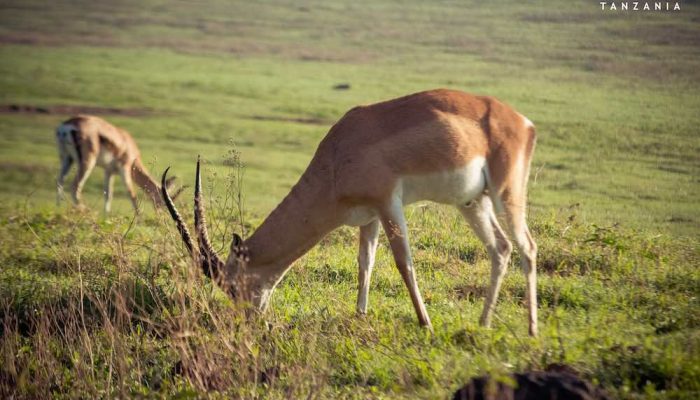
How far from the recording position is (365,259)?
724cm

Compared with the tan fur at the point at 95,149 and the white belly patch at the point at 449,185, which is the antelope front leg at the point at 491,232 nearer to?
the white belly patch at the point at 449,185

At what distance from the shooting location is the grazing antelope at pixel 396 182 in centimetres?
682

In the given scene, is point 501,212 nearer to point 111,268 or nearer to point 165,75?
point 111,268

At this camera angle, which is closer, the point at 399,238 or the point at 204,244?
the point at 399,238

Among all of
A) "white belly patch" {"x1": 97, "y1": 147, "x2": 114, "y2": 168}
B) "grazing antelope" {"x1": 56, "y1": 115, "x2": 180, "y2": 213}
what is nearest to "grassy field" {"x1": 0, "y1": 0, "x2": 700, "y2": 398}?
"grazing antelope" {"x1": 56, "y1": 115, "x2": 180, "y2": 213}

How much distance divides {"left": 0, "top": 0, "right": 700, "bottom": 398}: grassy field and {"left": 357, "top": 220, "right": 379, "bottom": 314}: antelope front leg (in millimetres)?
220

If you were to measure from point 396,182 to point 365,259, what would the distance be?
0.78 metres

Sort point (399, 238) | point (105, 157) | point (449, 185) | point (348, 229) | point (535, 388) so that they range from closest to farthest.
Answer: point (535, 388), point (399, 238), point (449, 185), point (348, 229), point (105, 157)

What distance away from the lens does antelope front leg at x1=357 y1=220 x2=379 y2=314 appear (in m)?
7.03

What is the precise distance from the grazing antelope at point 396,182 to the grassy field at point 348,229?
37cm

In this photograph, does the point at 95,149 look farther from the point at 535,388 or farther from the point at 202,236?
the point at 535,388

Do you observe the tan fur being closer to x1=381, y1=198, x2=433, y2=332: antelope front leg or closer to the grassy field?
the grassy field

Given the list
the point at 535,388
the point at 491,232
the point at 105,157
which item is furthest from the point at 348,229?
the point at 105,157

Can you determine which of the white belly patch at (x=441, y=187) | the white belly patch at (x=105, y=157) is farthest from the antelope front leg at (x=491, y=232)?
the white belly patch at (x=105, y=157)
